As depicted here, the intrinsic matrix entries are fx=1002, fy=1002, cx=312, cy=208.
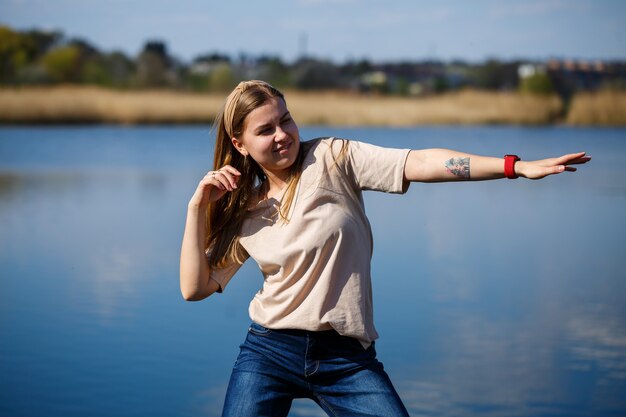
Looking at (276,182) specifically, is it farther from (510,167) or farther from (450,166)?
(510,167)

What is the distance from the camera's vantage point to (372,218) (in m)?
9.75

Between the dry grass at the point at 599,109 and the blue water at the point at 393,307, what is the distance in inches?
568

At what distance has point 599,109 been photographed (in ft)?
86.0

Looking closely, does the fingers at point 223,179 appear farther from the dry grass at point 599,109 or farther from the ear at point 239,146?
the dry grass at point 599,109

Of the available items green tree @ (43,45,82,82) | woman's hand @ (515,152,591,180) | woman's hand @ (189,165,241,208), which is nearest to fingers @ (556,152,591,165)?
woman's hand @ (515,152,591,180)

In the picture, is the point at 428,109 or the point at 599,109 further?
the point at 428,109

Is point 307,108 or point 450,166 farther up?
point 307,108

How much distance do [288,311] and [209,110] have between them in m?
25.1

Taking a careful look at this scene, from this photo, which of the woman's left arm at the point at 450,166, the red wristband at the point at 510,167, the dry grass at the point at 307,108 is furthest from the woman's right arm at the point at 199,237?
the dry grass at the point at 307,108

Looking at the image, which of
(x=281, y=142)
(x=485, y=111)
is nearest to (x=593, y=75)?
(x=485, y=111)

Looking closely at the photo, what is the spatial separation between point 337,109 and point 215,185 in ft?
77.9

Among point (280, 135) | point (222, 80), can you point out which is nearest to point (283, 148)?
point (280, 135)

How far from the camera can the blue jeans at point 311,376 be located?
8.89 feet

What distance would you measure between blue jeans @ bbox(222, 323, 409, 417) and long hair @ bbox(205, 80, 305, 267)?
1.11ft
